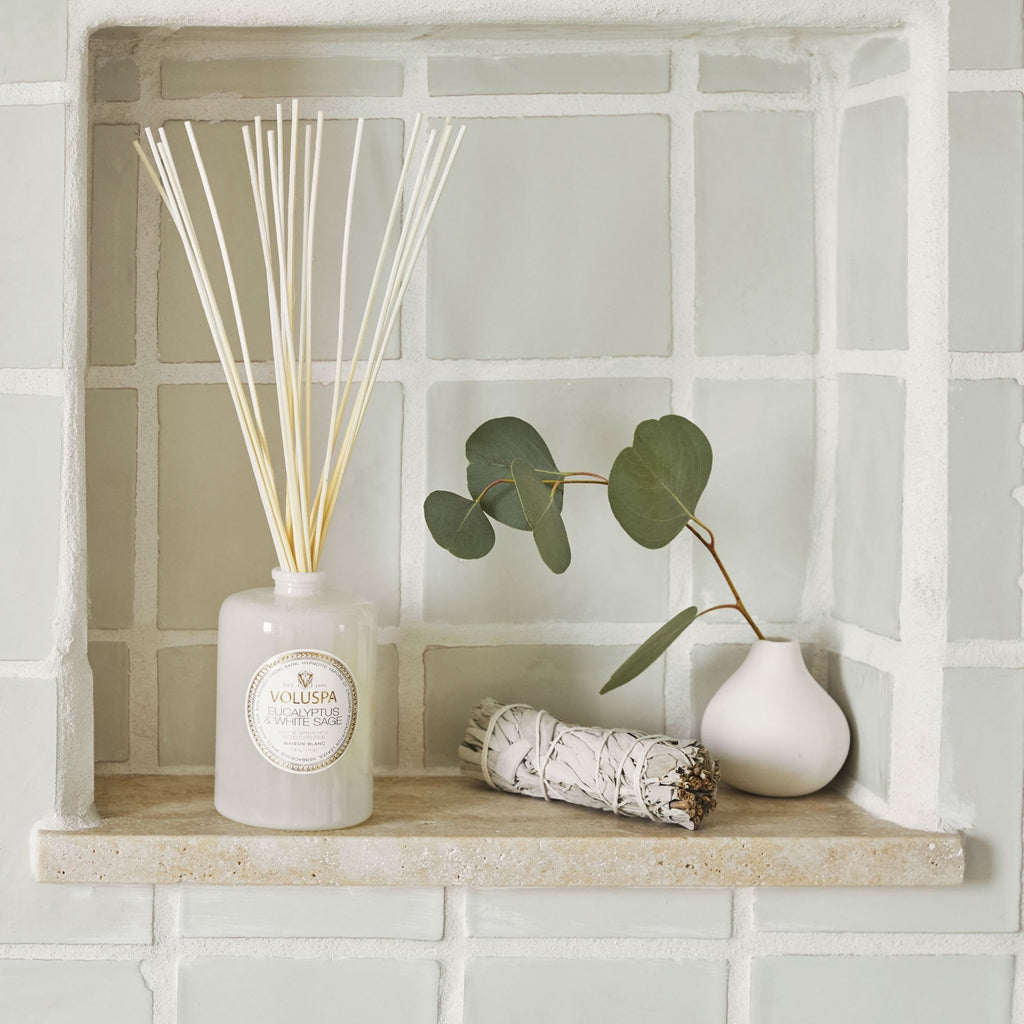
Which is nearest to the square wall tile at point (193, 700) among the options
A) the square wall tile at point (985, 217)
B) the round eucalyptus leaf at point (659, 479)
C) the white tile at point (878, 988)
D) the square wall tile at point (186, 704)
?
the square wall tile at point (186, 704)

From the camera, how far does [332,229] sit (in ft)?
2.57

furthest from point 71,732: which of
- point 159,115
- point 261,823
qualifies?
point 159,115

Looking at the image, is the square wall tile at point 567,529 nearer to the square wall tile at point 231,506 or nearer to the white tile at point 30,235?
the square wall tile at point 231,506

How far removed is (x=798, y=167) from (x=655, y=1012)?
60cm

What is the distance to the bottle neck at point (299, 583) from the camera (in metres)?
0.69

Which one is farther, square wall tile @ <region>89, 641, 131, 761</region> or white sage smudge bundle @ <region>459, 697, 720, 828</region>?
square wall tile @ <region>89, 641, 131, 761</region>

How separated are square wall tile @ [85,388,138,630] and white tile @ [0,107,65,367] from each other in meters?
0.11

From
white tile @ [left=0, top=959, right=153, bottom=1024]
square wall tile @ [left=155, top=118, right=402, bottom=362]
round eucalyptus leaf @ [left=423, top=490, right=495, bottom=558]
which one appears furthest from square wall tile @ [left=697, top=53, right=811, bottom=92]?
white tile @ [left=0, top=959, right=153, bottom=1024]

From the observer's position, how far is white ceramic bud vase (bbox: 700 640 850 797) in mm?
741

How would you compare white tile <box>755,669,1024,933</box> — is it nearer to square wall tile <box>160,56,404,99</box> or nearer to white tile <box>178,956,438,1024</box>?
white tile <box>178,956,438,1024</box>

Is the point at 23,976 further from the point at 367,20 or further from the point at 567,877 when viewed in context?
the point at 367,20

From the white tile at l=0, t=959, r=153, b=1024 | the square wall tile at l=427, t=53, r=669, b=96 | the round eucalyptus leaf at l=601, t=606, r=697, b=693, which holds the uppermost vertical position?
the square wall tile at l=427, t=53, r=669, b=96

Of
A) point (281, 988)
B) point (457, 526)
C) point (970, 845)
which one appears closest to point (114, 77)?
point (457, 526)

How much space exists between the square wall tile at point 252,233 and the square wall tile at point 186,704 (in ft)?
0.72
